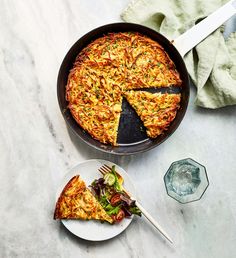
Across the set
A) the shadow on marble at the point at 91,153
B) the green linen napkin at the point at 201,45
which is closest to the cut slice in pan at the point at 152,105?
the green linen napkin at the point at 201,45

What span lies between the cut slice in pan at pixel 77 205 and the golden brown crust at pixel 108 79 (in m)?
0.39

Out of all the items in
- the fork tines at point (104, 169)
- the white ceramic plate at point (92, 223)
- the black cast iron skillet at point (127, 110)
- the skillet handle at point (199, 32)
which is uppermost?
the skillet handle at point (199, 32)

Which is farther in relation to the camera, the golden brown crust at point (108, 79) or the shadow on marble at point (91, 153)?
the shadow on marble at point (91, 153)

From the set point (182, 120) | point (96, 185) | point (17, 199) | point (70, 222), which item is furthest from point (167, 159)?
point (17, 199)

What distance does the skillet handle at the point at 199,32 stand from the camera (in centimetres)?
321

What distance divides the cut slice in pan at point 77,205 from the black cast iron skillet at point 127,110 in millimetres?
333

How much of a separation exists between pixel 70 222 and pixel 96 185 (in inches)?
12.9

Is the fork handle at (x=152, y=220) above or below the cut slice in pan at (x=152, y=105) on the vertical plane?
below

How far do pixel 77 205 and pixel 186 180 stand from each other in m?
0.83

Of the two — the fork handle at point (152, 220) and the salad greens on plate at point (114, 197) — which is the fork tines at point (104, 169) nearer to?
the salad greens on plate at point (114, 197)

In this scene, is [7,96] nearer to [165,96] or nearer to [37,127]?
[37,127]

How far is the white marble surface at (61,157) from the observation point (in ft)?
11.0

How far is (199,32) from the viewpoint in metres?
3.23

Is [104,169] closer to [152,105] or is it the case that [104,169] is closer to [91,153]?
[91,153]
